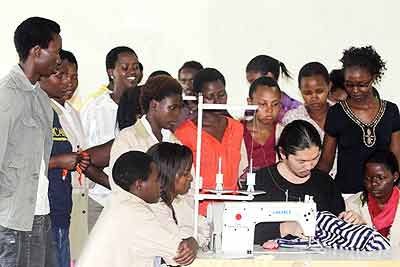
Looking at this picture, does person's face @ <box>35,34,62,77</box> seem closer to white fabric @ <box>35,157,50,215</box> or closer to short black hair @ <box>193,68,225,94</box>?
white fabric @ <box>35,157,50,215</box>

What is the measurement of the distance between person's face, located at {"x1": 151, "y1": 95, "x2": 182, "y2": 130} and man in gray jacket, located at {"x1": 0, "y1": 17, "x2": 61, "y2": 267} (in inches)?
Result: 20.1

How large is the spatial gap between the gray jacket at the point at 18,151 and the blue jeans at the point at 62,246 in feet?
2.39

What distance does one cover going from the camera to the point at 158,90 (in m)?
3.35

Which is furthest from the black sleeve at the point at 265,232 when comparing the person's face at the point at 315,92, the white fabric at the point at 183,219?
the person's face at the point at 315,92

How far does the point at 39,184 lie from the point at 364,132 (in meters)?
1.65

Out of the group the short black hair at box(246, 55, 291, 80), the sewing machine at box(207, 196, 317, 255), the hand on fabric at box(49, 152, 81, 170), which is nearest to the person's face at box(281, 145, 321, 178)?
the sewing machine at box(207, 196, 317, 255)

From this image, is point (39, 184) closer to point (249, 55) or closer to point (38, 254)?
point (38, 254)

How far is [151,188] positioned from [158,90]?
1.59 ft

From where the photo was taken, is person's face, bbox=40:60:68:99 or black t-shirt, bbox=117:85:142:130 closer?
person's face, bbox=40:60:68:99

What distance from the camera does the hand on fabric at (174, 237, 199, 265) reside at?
288 cm

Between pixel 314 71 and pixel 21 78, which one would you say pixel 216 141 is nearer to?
pixel 314 71

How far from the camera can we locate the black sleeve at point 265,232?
3.28 meters

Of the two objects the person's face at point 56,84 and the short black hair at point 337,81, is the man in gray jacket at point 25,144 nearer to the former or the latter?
the person's face at point 56,84

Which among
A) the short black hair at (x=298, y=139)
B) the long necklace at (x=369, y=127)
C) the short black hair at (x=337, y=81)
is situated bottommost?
the short black hair at (x=298, y=139)
